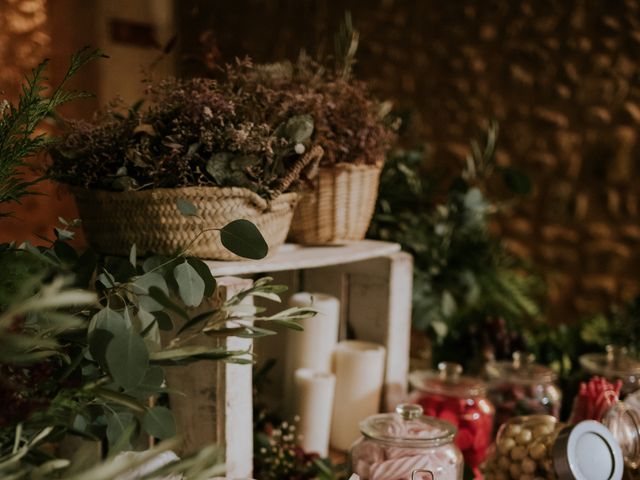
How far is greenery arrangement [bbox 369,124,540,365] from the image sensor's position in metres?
1.71

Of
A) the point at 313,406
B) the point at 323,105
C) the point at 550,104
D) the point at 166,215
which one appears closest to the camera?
the point at 166,215

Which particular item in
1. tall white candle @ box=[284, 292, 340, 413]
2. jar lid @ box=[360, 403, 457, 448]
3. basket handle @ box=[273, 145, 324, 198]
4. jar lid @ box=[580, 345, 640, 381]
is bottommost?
jar lid @ box=[360, 403, 457, 448]

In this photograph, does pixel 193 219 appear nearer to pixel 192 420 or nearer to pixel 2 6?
pixel 192 420

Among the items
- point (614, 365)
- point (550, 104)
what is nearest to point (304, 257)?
point (614, 365)

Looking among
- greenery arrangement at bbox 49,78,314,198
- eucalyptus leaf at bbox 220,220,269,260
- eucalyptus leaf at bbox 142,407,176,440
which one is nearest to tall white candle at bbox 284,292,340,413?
greenery arrangement at bbox 49,78,314,198

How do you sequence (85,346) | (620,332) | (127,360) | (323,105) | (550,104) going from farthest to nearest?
1. (550,104)
2. (620,332)
3. (323,105)
4. (85,346)
5. (127,360)

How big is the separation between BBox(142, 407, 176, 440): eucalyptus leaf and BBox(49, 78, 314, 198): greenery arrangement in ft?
1.22

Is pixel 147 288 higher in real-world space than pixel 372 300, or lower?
higher

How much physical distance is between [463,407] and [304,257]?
0.44 meters

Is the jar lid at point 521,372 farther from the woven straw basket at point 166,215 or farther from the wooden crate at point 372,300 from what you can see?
the woven straw basket at point 166,215

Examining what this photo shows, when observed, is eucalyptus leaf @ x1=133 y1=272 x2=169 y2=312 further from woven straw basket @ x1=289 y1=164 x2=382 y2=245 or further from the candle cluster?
the candle cluster

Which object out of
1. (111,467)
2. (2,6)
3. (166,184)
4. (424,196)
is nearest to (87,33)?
(2,6)

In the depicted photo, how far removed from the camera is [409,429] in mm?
1118

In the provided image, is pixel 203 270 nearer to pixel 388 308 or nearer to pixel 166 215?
pixel 166 215
